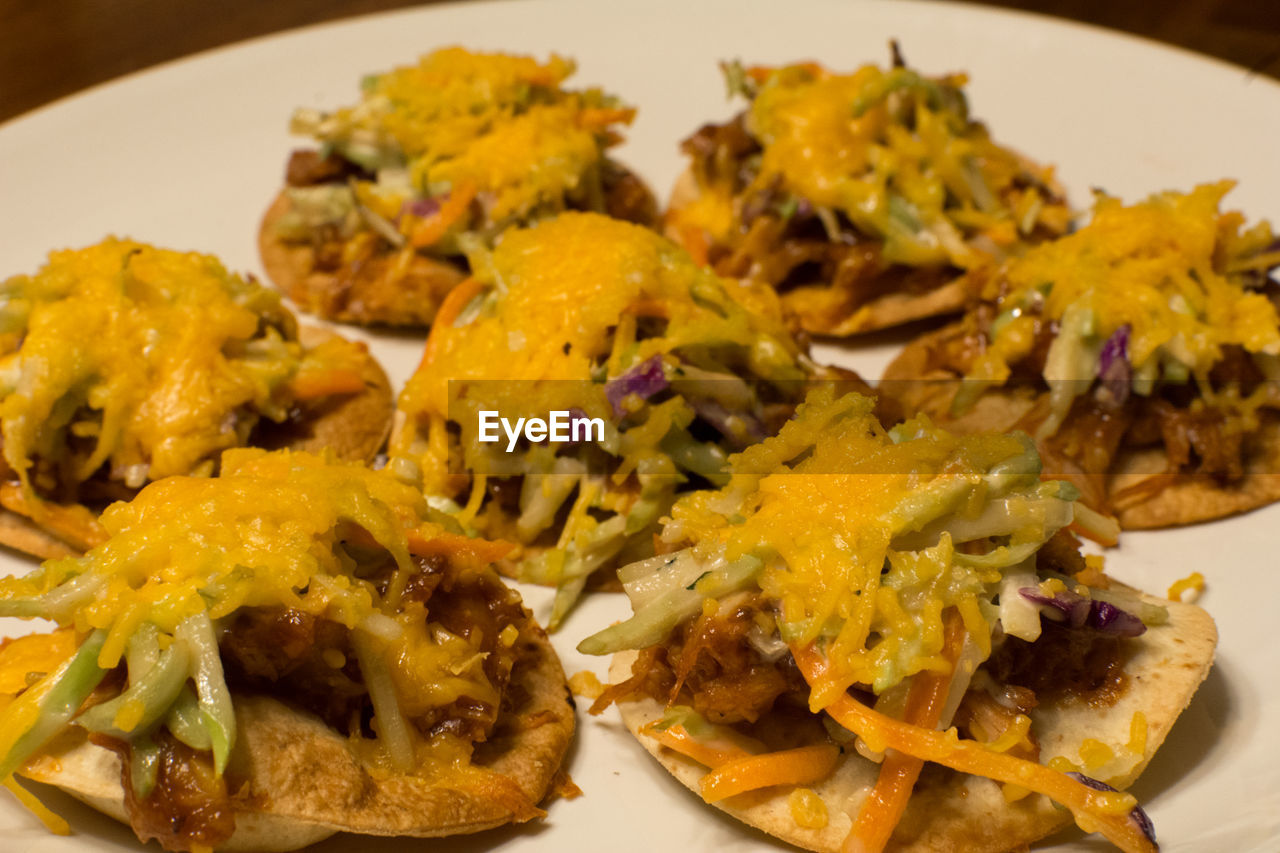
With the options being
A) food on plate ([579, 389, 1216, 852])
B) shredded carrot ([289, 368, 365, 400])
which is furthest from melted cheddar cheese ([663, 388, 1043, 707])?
shredded carrot ([289, 368, 365, 400])

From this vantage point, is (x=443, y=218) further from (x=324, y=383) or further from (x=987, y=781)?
(x=987, y=781)

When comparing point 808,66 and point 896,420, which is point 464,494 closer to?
point 896,420

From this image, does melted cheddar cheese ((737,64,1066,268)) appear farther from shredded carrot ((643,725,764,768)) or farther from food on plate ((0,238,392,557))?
shredded carrot ((643,725,764,768))

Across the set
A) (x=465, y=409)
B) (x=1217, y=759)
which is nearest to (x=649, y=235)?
(x=465, y=409)

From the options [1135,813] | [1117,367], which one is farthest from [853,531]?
[1117,367]

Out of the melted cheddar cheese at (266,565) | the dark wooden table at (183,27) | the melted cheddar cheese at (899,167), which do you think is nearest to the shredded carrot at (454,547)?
the melted cheddar cheese at (266,565)
